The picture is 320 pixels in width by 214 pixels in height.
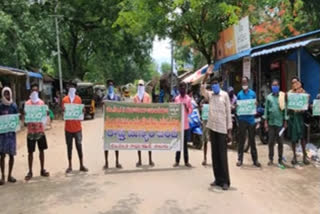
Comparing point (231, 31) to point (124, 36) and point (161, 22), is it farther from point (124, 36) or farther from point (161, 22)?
point (124, 36)

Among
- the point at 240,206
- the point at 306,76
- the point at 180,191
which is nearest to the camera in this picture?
the point at 240,206

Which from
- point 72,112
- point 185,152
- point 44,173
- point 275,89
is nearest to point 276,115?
point 275,89

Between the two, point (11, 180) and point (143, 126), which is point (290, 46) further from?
point (11, 180)

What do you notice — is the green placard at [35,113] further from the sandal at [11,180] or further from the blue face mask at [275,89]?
the blue face mask at [275,89]

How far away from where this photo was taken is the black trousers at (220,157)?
21.1 ft

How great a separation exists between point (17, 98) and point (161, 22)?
12276 millimetres

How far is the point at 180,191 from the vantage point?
6.25 metres

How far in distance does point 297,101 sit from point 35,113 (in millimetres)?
5558

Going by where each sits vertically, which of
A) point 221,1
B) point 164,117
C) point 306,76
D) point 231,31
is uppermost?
point 221,1

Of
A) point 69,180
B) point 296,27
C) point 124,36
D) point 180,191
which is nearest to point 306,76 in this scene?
point 180,191

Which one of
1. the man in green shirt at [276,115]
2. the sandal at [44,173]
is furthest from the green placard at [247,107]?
the sandal at [44,173]

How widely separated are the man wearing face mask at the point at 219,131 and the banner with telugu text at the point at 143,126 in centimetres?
162

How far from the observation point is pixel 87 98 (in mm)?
23719

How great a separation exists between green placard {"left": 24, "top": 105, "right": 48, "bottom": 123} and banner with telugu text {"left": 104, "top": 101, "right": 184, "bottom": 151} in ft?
4.35
